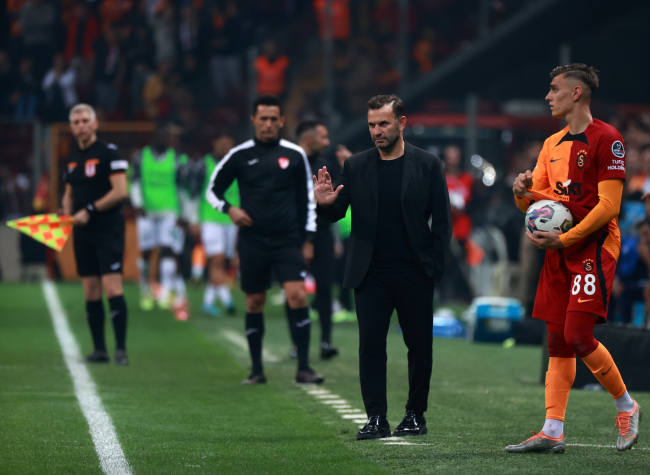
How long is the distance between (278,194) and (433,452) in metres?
3.29

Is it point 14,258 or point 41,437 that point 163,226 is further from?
point 41,437

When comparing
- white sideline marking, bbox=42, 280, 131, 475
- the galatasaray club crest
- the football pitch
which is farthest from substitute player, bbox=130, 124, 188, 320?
the galatasaray club crest

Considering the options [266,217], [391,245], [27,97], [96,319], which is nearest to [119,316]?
[96,319]

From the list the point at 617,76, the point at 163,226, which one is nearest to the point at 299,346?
the point at 163,226

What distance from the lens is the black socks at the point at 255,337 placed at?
8.28 metres

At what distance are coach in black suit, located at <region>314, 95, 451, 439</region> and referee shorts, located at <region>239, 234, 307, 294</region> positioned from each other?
226cm

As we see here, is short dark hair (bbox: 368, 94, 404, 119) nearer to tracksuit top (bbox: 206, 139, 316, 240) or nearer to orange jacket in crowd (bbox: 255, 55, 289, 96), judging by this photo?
tracksuit top (bbox: 206, 139, 316, 240)

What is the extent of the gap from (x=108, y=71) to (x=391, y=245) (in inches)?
694

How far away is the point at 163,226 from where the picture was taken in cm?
1454

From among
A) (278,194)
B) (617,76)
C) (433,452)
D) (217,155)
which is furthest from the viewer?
(617,76)

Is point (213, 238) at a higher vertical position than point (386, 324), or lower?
higher

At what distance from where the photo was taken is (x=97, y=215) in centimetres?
907

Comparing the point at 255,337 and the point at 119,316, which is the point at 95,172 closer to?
the point at 119,316

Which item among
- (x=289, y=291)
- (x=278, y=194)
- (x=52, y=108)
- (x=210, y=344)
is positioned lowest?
(x=210, y=344)
